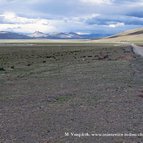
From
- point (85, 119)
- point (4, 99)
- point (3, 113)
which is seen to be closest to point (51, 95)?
point (4, 99)

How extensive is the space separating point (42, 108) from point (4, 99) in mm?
2679

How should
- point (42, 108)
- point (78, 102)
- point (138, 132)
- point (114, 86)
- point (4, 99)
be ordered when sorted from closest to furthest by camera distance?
1. point (138, 132)
2. point (42, 108)
3. point (78, 102)
4. point (4, 99)
5. point (114, 86)

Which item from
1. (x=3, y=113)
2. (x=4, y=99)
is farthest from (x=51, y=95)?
(x=3, y=113)

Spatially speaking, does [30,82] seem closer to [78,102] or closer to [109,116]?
[78,102]

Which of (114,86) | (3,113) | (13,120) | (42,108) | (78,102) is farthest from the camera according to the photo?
(114,86)

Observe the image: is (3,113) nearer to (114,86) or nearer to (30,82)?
(114,86)

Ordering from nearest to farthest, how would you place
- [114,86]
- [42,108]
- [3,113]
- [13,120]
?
[13,120], [3,113], [42,108], [114,86]

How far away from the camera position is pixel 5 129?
9.94 m

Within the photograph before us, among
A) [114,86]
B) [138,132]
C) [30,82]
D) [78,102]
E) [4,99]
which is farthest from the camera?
[30,82]

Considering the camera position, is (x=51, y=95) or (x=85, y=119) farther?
(x=51, y=95)

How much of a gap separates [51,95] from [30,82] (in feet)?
17.9

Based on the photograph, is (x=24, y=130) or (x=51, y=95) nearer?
(x=24, y=130)

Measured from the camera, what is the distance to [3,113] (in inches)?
472

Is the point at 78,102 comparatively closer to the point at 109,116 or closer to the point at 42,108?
the point at 42,108
